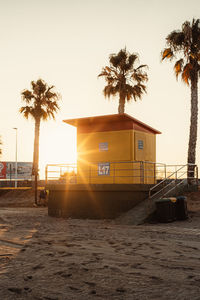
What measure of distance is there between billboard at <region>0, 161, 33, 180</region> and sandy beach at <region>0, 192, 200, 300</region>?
52.7 meters

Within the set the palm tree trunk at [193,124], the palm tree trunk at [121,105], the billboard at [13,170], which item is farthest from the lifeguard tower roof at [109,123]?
the billboard at [13,170]

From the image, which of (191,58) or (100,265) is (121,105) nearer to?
(191,58)

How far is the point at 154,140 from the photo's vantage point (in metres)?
20.4

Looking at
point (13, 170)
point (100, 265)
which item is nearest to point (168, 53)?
point (100, 265)

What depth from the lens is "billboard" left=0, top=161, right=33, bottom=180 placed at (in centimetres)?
6184

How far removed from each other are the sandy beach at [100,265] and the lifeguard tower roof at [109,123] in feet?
26.3

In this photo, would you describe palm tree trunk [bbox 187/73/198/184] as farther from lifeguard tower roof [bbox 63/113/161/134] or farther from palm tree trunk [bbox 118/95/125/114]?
palm tree trunk [bbox 118/95/125/114]

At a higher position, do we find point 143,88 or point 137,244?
point 143,88

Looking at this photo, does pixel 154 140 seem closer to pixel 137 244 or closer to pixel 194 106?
pixel 194 106

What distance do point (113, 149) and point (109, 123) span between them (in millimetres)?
1557

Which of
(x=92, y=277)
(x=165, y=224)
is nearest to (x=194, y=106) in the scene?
(x=165, y=224)

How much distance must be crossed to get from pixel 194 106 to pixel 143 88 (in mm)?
6781

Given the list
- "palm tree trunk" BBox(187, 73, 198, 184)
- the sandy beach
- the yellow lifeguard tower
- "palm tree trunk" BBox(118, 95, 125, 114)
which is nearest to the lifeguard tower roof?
the yellow lifeguard tower

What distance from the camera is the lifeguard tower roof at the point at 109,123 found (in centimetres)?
1806
